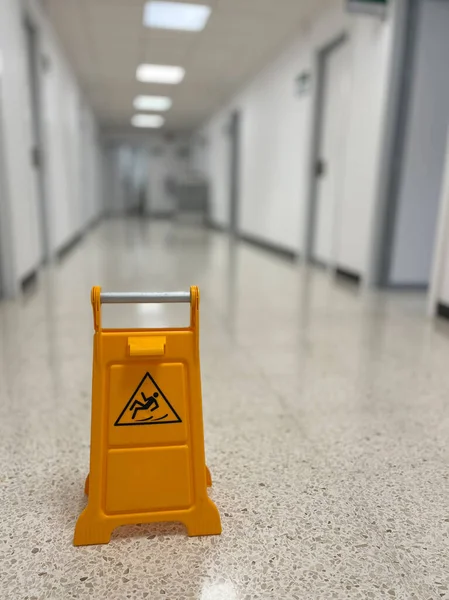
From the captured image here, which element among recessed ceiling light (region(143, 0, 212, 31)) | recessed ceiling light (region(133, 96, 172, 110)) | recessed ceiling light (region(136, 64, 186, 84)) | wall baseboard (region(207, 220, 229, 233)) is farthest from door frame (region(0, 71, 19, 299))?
recessed ceiling light (region(133, 96, 172, 110))

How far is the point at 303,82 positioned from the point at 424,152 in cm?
244

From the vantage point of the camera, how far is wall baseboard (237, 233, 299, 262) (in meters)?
6.13

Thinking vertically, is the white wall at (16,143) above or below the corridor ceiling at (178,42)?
below

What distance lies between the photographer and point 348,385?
1.93m

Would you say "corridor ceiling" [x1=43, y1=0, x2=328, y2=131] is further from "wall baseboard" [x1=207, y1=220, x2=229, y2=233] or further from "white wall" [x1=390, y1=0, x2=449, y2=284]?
"wall baseboard" [x1=207, y1=220, x2=229, y2=233]

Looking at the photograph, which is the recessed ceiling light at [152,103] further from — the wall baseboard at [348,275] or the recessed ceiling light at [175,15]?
the wall baseboard at [348,275]

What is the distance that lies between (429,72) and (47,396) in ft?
12.3

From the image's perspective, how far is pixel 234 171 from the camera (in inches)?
384

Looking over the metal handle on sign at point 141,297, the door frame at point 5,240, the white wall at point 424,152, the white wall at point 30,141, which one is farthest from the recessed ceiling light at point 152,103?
the metal handle on sign at point 141,297

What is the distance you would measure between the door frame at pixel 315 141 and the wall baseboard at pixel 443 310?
6.35ft

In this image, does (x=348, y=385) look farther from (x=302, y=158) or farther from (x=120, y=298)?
(x=302, y=158)

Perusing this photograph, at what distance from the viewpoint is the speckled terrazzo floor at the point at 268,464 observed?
0.93 meters

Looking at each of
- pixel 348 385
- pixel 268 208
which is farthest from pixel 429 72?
pixel 268 208

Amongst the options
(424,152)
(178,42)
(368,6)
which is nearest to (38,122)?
(178,42)
